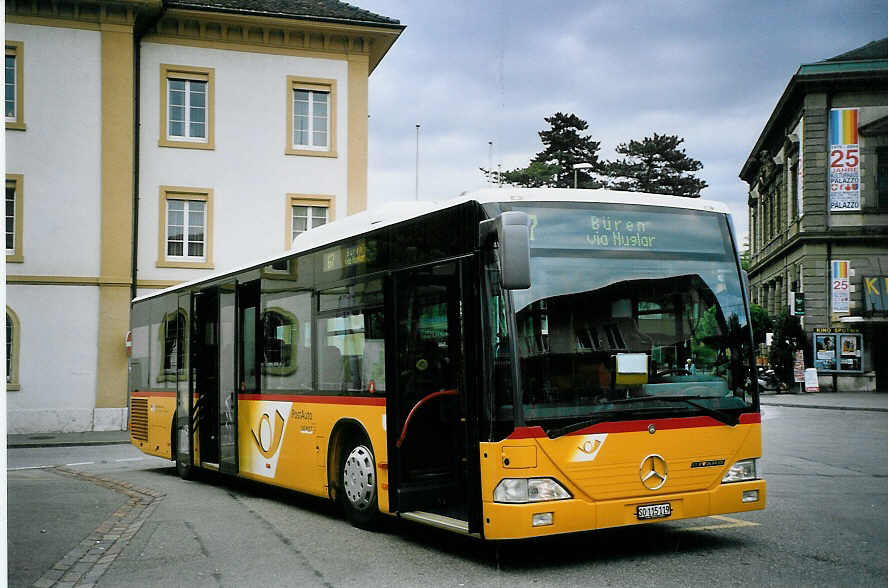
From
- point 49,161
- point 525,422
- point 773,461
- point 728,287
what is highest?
point 49,161

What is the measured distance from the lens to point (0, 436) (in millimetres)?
4711

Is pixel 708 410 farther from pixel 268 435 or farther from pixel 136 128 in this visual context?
pixel 136 128

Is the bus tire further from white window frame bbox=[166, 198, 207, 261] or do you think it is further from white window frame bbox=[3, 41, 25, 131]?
white window frame bbox=[3, 41, 25, 131]

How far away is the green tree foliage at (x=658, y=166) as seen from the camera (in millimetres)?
75250

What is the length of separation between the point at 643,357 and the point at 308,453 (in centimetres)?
446

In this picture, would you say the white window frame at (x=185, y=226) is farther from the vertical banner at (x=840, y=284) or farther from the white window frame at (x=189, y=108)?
the vertical banner at (x=840, y=284)

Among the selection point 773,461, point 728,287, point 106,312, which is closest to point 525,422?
point 728,287

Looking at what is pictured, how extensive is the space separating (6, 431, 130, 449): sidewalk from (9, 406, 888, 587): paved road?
11034 mm

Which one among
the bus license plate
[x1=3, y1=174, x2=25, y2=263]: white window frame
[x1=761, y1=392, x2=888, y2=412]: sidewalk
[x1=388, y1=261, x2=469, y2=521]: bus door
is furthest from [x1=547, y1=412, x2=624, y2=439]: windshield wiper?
[x1=761, y1=392, x2=888, y2=412]: sidewalk

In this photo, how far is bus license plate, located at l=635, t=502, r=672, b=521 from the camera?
8.00 meters

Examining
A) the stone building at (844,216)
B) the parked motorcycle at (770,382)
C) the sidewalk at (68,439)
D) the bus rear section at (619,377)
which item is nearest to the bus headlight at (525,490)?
the bus rear section at (619,377)

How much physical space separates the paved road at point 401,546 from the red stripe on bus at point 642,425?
3.34 ft

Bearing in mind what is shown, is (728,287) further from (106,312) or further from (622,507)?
(106,312)

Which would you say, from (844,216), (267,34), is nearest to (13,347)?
(267,34)
